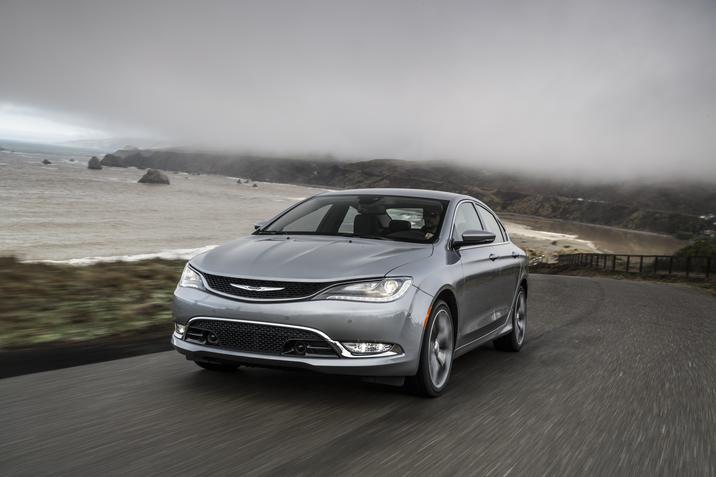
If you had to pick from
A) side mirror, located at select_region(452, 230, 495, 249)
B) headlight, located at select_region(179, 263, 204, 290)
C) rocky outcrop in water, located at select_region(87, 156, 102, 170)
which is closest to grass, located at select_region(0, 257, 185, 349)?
headlight, located at select_region(179, 263, 204, 290)

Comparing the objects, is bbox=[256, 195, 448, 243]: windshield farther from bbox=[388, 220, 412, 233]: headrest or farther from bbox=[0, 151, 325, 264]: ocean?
bbox=[0, 151, 325, 264]: ocean

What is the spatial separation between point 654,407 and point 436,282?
6.41 ft

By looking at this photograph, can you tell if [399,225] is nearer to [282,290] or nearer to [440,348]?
[440,348]

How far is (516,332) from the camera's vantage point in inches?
316

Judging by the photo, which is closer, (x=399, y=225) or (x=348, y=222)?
(x=399, y=225)

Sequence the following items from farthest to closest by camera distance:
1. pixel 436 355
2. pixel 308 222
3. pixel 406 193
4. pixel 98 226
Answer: pixel 98 226 < pixel 406 193 < pixel 308 222 < pixel 436 355

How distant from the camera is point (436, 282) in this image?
5.46 meters

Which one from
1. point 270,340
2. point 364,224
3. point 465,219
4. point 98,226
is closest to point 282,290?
point 270,340

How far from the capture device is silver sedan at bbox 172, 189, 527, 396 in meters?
4.89

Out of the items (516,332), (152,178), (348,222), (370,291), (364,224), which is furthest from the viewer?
(152,178)

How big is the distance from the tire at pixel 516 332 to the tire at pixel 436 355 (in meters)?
2.04

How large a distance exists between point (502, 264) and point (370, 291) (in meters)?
2.75

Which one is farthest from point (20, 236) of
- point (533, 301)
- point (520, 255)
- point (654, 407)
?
point (654, 407)

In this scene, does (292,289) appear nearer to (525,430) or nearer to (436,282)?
(436,282)
